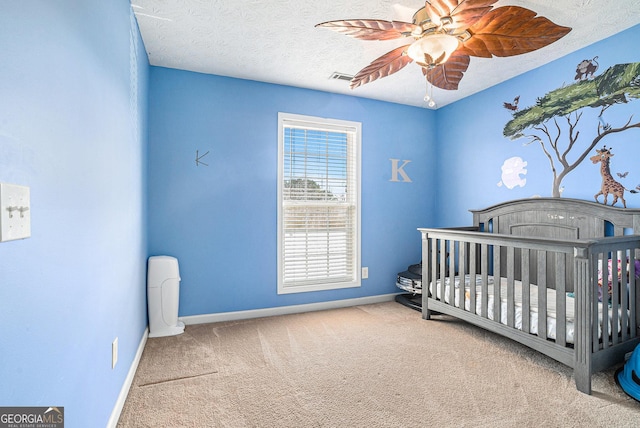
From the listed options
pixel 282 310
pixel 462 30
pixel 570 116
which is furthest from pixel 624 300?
pixel 282 310

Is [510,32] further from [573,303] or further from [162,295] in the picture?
[162,295]

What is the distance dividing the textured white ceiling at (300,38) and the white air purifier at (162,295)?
178cm

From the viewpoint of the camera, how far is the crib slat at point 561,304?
190 cm

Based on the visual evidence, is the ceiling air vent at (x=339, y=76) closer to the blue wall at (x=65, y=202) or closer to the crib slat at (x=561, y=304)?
the blue wall at (x=65, y=202)

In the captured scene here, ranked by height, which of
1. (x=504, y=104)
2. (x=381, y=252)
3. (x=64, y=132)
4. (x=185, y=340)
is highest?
(x=504, y=104)

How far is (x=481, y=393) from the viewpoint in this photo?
1782mm

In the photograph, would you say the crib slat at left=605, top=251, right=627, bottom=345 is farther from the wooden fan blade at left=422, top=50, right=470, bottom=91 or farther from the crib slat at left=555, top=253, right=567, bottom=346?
the wooden fan blade at left=422, top=50, right=470, bottom=91

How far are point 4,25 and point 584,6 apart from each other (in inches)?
111

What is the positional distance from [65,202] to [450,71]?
210cm

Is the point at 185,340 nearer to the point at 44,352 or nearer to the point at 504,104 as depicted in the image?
the point at 44,352

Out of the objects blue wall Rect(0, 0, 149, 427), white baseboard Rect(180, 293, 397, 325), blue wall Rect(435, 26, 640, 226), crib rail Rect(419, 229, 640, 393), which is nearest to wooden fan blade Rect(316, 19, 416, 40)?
blue wall Rect(0, 0, 149, 427)

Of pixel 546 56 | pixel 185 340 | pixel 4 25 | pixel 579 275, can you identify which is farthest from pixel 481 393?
pixel 546 56

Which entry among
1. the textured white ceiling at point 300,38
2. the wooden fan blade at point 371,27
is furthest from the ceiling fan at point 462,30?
the textured white ceiling at point 300,38

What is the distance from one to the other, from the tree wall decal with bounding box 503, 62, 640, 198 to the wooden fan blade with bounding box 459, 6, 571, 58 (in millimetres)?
1238
